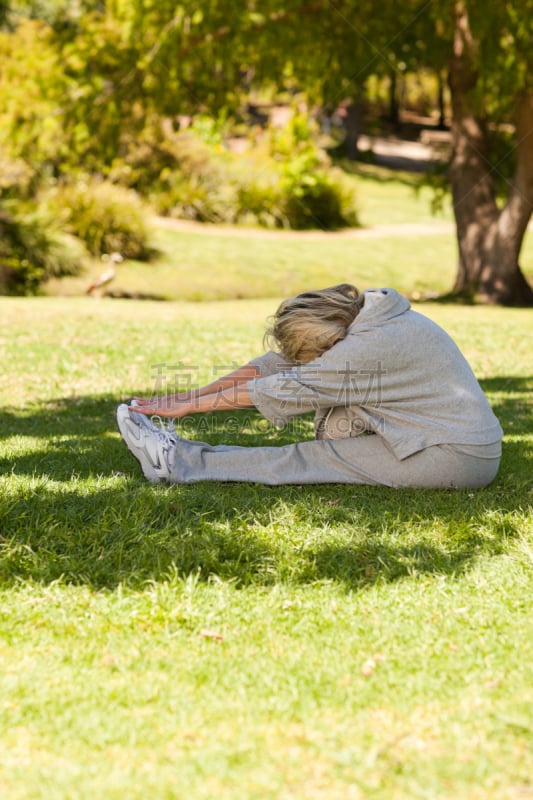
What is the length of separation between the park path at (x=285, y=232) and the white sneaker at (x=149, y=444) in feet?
54.3

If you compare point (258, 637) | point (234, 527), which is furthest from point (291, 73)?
point (258, 637)

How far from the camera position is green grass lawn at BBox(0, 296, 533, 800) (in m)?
2.40

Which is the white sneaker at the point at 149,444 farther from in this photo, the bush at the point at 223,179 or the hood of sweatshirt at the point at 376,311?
the bush at the point at 223,179

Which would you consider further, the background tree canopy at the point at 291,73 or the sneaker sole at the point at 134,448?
the background tree canopy at the point at 291,73

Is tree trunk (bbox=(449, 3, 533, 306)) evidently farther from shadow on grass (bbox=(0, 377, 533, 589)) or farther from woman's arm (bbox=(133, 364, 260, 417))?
woman's arm (bbox=(133, 364, 260, 417))

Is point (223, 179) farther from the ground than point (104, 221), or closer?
farther from the ground

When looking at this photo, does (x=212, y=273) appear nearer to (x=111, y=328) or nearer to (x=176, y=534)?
(x=111, y=328)

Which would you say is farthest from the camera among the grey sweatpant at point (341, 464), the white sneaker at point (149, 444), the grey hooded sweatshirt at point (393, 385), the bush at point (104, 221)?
the bush at point (104, 221)

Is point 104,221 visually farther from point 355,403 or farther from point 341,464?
point 355,403

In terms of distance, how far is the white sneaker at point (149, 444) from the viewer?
459 centimetres

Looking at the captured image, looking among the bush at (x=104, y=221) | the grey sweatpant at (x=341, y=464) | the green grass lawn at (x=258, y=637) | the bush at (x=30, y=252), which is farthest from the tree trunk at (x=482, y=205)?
the grey sweatpant at (x=341, y=464)

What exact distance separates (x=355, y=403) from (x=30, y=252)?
12982 mm

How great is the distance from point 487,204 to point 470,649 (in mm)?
14039

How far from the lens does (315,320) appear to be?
165 inches
